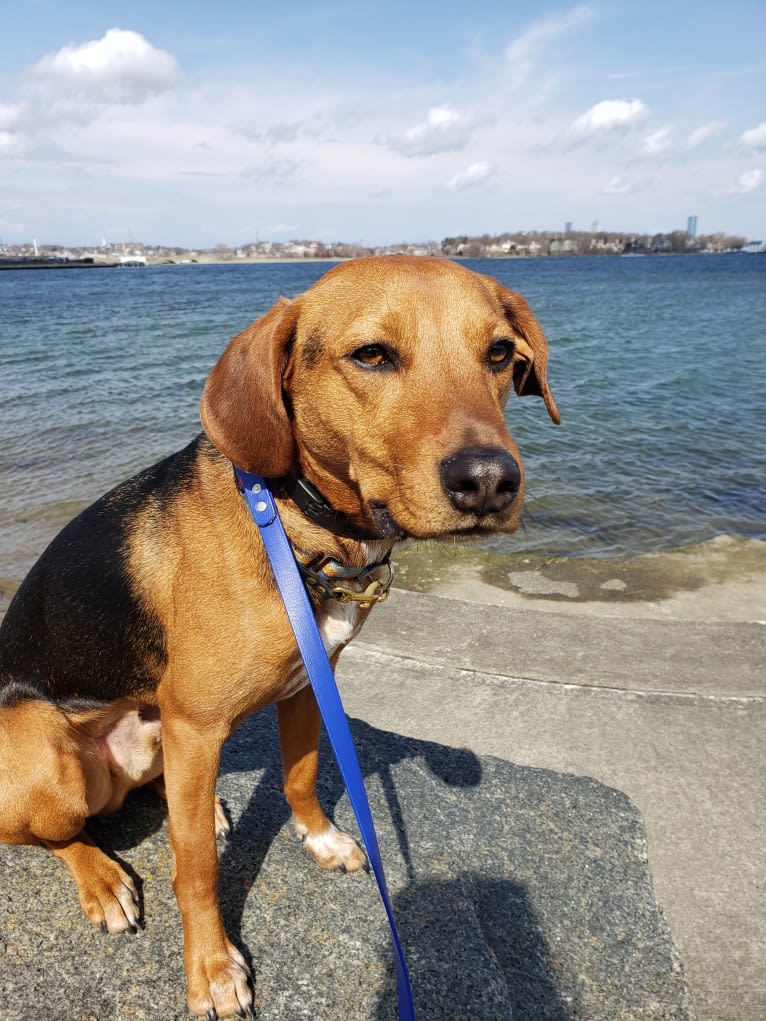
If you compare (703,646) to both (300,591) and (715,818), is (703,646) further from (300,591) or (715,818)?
(300,591)

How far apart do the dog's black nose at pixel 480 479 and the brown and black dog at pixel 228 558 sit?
0.12 feet

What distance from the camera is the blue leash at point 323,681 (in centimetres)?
237

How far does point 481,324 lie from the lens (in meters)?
2.66

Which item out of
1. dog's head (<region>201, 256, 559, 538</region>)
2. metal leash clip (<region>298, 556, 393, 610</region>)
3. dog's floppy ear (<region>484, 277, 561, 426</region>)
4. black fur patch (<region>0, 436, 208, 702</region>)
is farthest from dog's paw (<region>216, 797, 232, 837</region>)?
dog's floppy ear (<region>484, 277, 561, 426</region>)

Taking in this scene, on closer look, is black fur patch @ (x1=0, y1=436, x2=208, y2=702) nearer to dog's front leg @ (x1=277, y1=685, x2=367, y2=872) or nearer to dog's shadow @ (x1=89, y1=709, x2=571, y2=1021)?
dog's front leg @ (x1=277, y1=685, x2=367, y2=872)

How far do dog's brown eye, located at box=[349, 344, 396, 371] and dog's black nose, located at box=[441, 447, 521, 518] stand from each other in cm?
55

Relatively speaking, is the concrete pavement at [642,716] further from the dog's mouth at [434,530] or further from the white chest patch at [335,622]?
the dog's mouth at [434,530]

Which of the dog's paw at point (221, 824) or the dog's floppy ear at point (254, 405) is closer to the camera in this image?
the dog's floppy ear at point (254, 405)

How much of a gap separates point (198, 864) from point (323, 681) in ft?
2.93

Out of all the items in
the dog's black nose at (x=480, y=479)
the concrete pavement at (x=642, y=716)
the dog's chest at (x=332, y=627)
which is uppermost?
the dog's black nose at (x=480, y=479)

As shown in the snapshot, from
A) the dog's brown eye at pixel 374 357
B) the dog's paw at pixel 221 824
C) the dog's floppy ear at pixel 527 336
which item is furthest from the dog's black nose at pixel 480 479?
the dog's paw at pixel 221 824

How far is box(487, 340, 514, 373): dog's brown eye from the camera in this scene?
8.96ft

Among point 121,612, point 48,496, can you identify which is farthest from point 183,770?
point 48,496

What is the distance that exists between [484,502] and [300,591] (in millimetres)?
739
